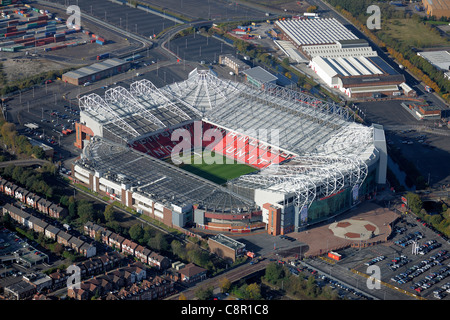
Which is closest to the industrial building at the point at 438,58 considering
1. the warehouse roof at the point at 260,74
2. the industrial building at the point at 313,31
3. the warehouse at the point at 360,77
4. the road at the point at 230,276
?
the warehouse at the point at 360,77

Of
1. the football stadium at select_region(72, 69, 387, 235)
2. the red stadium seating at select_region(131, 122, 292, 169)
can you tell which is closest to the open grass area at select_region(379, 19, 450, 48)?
the football stadium at select_region(72, 69, 387, 235)

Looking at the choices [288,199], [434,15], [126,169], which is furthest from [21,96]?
[434,15]

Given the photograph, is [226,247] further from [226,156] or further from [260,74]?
[260,74]

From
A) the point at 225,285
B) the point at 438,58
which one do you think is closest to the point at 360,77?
the point at 438,58

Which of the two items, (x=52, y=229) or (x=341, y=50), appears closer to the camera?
(x=52, y=229)

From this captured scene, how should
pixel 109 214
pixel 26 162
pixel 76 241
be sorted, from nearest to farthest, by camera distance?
pixel 76 241
pixel 109 214
pixel 26 162

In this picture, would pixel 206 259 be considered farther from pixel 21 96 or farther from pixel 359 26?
pixel 359 26
